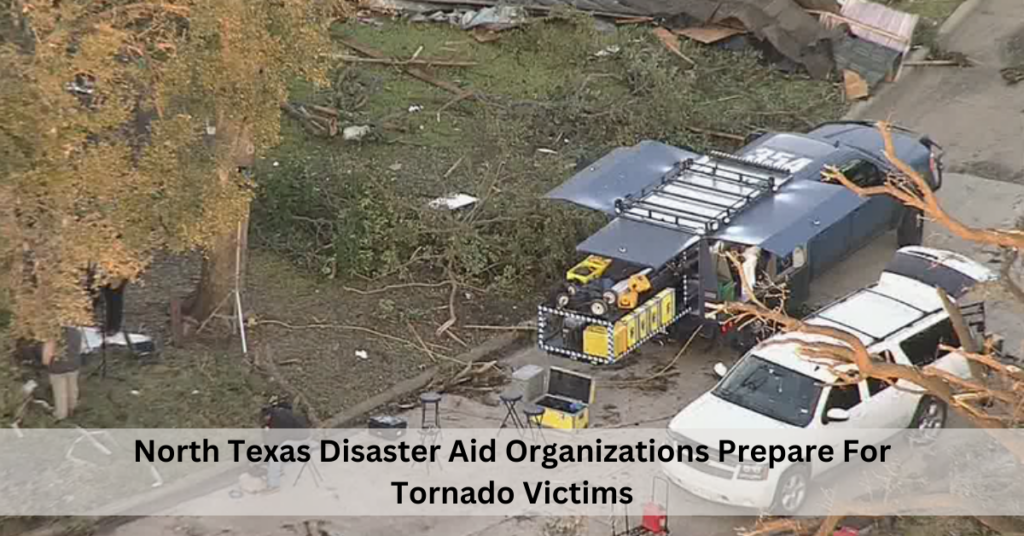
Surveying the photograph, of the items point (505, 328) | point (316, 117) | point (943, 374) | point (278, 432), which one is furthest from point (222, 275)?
point (943, 374)

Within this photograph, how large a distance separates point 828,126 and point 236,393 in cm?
967

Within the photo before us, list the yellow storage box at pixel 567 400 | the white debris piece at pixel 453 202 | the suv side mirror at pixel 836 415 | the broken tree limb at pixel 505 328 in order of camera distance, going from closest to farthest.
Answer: the suv side mirror at pixel 836 415 → the yellow storage box at pixel 567 400 → the broken tree limb at pixel 505 328 → the white debris piece at pixel 453 202

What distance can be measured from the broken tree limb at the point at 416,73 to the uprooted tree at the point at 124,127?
8467 mm

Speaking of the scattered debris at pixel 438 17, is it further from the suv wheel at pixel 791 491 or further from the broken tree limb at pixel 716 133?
the suv wheel at pixel 791 491

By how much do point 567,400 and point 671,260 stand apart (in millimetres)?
2019

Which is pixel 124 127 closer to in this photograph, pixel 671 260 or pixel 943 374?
pixel 671 260

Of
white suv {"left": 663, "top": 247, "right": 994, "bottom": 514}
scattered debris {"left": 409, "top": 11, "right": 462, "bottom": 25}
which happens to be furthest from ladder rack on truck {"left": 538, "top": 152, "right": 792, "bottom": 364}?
scattered debris {"left": 409, "top": 11, "right": 462, "bottom": 25}

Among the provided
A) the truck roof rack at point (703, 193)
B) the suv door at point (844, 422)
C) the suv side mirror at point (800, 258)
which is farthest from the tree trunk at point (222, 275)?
the suv door at point (844, 422)

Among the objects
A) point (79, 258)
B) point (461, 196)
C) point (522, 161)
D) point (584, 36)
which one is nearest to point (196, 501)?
point (79, 258)

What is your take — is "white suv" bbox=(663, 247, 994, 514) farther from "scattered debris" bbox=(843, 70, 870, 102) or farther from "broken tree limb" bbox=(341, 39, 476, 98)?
"broken tree limb" bbox=(341, 39, 476, 98)

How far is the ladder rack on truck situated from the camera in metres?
17.3

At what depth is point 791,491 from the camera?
15.1m

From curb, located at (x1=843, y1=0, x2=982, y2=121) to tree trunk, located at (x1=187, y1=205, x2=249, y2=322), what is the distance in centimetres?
1121

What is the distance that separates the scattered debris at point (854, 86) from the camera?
26078 millimetres
